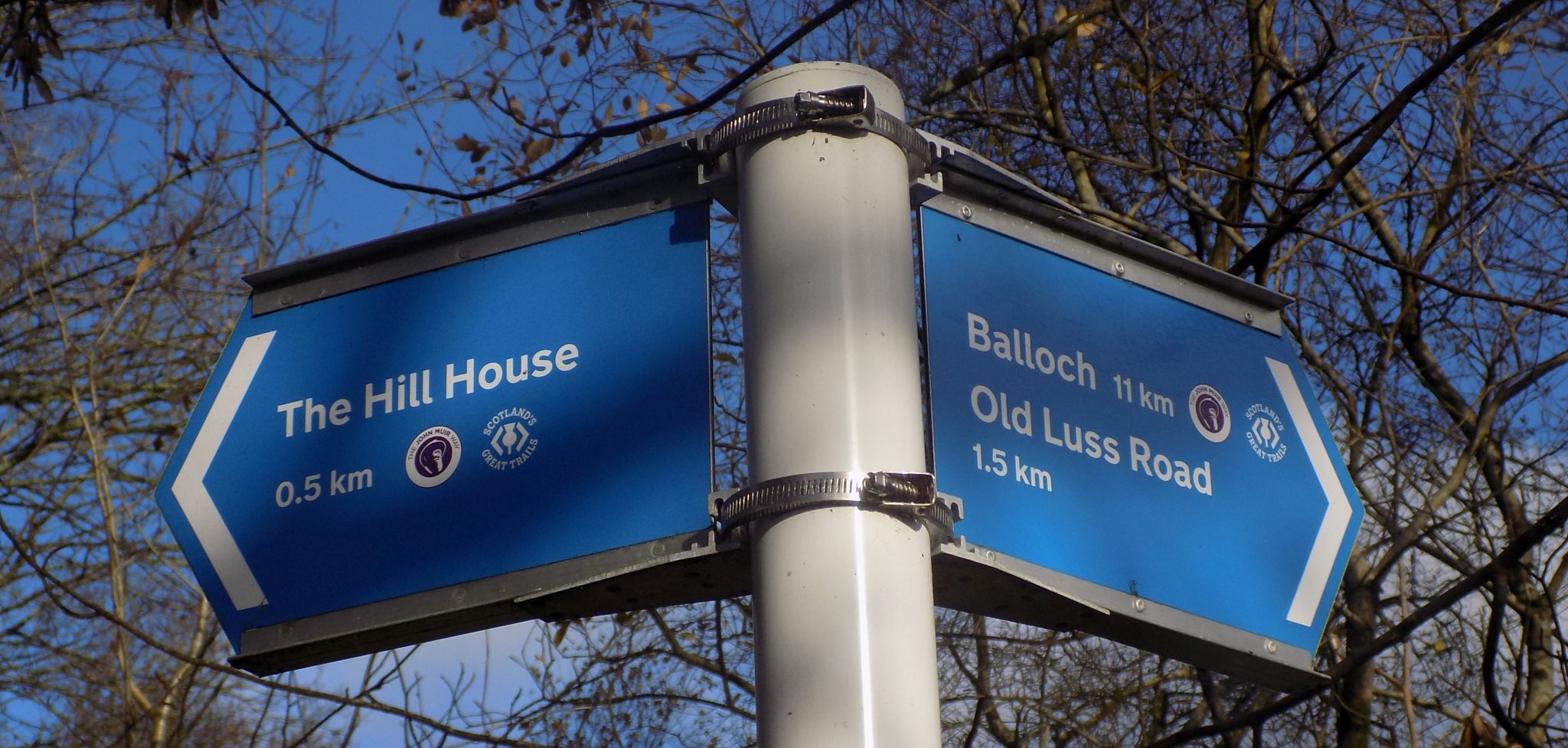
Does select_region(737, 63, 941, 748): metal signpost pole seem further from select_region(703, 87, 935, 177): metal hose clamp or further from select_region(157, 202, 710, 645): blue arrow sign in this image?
select_region(157, 202, 710, 645): blue arrow sign

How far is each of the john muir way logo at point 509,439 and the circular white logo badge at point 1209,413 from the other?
0.92 m

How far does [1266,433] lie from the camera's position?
7.99 feet

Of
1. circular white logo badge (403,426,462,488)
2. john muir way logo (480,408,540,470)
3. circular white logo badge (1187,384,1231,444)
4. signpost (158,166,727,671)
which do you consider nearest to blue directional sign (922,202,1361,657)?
circular white logo badge (1187,384,1231,444)

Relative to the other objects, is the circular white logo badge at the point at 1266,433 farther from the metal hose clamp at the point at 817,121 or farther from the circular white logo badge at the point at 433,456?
the circular white logo badge at the point at 433,456

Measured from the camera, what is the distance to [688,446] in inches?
80.4

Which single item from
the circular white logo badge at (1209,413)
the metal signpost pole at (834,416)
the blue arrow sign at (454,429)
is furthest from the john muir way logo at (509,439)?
the circular white logo badge at (1209,413)

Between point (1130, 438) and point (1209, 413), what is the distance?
0.19m

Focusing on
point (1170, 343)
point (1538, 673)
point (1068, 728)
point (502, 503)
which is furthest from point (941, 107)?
point (502, 503)

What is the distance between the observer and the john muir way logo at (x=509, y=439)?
7.06ft

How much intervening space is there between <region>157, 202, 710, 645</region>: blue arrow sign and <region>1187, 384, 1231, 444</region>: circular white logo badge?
2.42ft

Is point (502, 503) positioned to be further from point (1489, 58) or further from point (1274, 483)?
point (1489, 58)

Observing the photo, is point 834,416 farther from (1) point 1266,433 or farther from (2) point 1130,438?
(1) point 1266,433

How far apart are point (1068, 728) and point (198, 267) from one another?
6.52 meters

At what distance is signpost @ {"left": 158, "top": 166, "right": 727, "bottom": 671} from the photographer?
2.07 metres
